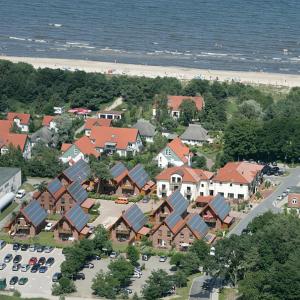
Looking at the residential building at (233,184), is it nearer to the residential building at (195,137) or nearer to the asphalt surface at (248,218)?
the asphalt surface at (248,218)

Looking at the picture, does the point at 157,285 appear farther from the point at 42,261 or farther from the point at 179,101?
the point at 179,101

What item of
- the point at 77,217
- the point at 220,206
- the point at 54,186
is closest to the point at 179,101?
the point at 54,186

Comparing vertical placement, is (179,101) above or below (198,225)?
→ below

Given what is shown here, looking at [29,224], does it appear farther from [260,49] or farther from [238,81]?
[260,49]

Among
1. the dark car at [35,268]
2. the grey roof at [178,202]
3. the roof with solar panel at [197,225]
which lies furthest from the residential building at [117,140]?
the dark car at [35,268]

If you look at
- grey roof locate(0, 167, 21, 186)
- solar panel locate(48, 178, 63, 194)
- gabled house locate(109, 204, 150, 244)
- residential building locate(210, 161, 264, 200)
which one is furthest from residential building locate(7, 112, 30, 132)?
gabled house locate(109, 204, 150, 244)
